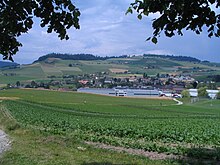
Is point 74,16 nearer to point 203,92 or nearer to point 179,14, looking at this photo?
point 179,14

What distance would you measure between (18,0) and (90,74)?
168 meters

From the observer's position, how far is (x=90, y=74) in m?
174

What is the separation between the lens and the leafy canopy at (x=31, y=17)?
→ 20.7ft

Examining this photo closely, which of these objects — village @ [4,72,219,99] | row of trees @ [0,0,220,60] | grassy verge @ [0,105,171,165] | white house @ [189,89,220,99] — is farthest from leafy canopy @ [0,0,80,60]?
village @ [4,72,219,99]

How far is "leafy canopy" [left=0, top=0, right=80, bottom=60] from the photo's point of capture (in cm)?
632

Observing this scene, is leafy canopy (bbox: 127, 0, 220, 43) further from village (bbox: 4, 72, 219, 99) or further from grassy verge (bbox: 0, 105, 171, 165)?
village (bbox: 4, 72, 219, 99)

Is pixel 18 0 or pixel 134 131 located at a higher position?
pixel 18 0

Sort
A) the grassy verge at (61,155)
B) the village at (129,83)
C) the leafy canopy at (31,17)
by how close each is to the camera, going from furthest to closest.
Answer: the village at (129,83) < the grassy verge at (61,155) < the leafy canopy at (31,17)

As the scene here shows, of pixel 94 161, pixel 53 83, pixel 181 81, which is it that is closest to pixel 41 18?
pixel 94 161

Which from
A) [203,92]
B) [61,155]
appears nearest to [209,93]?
[203,92]

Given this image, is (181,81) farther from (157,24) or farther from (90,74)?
(157,24)

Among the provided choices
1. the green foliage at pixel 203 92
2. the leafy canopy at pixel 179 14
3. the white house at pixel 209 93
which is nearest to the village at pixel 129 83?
the green foliage at pixel 203 92

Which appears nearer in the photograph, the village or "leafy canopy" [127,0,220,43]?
"leafy canopy" [127,0,220,43]

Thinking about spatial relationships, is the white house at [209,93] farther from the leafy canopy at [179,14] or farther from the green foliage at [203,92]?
the leafy canopy at [179,14]
